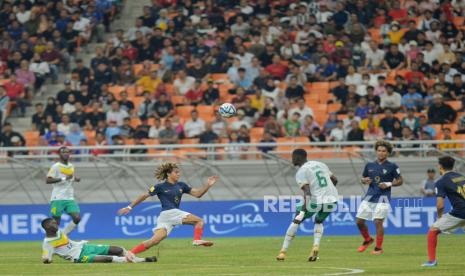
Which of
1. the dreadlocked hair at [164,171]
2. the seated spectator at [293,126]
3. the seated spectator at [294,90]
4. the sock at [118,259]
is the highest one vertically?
the seated spectator at [294,90]

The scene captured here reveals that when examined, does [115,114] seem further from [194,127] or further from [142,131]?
[194,127]

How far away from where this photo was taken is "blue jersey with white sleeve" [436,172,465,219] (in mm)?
16875

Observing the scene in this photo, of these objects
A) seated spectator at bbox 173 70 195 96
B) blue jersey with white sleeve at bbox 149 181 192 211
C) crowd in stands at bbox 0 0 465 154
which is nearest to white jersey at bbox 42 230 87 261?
blue jersey with white sleeve at bbox 149 181 192 211

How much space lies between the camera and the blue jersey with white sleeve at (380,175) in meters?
21.2

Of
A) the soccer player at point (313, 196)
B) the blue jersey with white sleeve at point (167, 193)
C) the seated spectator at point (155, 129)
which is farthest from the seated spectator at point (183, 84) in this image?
the soccer player at point (313, 196)

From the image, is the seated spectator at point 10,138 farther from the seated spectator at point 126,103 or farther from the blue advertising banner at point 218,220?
the blue advertising banner at point 218,220

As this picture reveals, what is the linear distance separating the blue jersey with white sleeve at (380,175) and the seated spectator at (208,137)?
10.6 metres

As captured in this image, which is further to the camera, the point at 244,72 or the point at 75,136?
the point at 244,72

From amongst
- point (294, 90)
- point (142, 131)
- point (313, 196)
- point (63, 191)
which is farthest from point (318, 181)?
point (142, 131)

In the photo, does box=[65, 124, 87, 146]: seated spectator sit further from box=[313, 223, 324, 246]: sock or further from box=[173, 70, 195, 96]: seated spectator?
box=[313, 223, 324, 246]: sock

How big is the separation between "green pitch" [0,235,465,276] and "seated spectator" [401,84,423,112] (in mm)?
6119

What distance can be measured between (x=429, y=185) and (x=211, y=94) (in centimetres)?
763

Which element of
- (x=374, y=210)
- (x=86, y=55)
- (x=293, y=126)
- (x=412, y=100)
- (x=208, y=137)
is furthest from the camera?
(x=86, y=55)

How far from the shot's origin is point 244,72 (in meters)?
33.7
